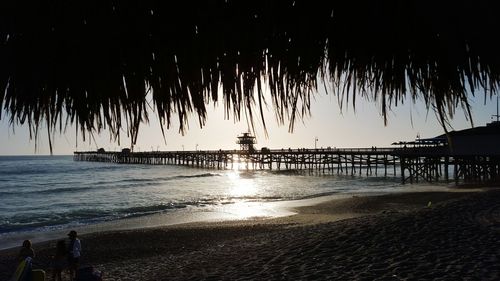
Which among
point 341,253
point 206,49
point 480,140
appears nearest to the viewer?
point 206,49

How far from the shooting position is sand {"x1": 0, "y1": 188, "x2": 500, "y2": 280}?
6.32 metres

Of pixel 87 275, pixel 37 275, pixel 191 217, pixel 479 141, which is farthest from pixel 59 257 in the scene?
pixel 479 141

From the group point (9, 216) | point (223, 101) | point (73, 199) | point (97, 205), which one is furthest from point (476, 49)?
point (73, 199)

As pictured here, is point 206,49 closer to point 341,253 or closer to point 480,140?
point 341,253

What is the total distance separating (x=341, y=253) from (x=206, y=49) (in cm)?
721

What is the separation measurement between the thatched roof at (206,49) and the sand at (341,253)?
17.1 ft

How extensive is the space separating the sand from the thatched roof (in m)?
5.22

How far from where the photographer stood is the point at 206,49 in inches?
44.9

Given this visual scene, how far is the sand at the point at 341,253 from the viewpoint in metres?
6.32

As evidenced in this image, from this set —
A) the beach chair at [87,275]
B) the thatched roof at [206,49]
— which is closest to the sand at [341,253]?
the beach chair at [87,275]

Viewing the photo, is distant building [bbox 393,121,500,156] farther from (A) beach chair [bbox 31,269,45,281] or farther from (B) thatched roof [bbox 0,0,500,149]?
(B) thatched roof [bbox 0,0,500,149]

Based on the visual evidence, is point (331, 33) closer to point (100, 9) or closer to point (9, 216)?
point (100, 9)

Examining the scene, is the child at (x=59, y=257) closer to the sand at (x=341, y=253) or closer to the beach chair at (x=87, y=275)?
the sand at (x=341, y=253)

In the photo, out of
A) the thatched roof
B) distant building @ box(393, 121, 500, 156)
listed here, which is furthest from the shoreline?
the thatched roof
